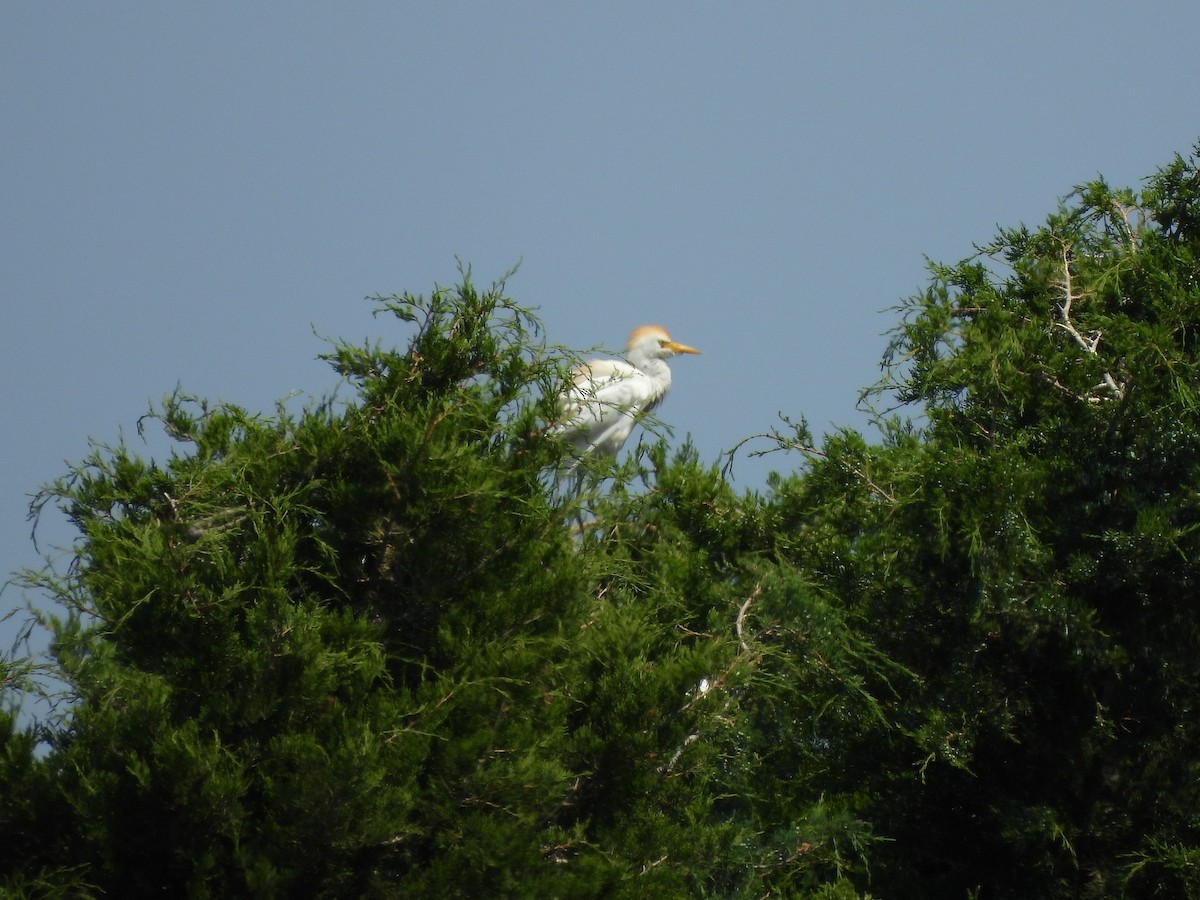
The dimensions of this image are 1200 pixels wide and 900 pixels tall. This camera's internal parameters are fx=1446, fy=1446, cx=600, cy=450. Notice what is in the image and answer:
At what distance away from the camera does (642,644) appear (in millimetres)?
5852

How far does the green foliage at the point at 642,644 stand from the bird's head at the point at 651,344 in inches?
229

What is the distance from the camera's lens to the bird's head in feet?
46.3

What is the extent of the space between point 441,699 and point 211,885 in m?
0.99

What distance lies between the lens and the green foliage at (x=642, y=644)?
16.4 feet

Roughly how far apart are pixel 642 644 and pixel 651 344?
27.7ft

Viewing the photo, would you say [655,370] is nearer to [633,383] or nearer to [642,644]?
[633,383]

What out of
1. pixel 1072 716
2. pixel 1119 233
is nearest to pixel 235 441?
pixel 1072 716

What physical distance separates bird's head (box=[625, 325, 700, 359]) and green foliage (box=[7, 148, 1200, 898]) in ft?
19.1

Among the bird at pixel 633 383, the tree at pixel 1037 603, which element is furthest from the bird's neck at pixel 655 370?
the tree at pixel 1037 603

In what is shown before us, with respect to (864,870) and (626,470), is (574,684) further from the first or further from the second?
(864,870)

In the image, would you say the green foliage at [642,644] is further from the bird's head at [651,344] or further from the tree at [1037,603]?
the bird's head at [651,344]

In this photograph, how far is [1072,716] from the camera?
684 cm

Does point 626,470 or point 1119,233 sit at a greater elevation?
point 1119,233

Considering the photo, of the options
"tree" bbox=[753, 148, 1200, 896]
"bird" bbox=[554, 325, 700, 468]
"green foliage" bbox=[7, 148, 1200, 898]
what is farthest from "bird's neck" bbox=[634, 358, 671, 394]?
"tree" bbox=[753, 148, 1200, 896]
